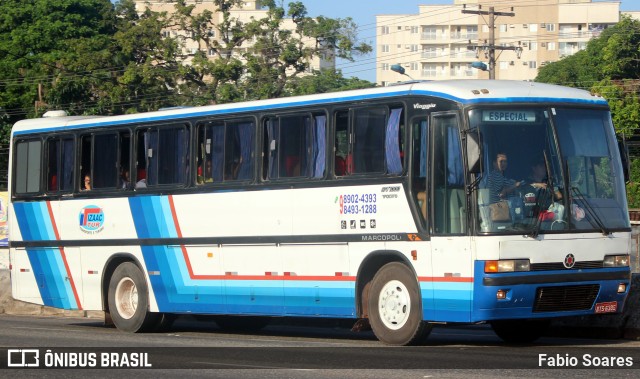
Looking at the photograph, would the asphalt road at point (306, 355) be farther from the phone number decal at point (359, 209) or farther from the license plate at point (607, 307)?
the phone number decal at point (359, 209)

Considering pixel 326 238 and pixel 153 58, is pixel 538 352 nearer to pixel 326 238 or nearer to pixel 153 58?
pixel 326 238

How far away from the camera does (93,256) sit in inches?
866

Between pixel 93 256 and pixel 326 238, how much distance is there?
589cm

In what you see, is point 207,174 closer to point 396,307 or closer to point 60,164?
point 60,164

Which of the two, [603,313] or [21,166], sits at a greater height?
[21,166]

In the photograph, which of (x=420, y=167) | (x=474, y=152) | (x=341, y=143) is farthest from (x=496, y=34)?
(x=474, y=152)

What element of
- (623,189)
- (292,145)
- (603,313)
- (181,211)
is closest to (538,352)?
(603,313)

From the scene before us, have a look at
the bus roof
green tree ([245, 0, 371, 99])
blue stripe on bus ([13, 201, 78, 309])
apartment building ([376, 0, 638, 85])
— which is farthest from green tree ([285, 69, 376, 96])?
apartment building ([376, 0, 638, 85])

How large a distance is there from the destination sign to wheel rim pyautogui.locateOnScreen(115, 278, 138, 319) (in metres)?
8.02

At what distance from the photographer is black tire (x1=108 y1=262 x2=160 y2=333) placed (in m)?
21.1

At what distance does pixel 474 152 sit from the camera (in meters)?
15.3

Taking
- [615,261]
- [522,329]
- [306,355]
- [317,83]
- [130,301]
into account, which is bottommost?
[130,301]

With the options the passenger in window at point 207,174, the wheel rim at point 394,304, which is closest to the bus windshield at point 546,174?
the wheel rim at point 394,304

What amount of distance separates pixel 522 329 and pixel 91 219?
827 cm
